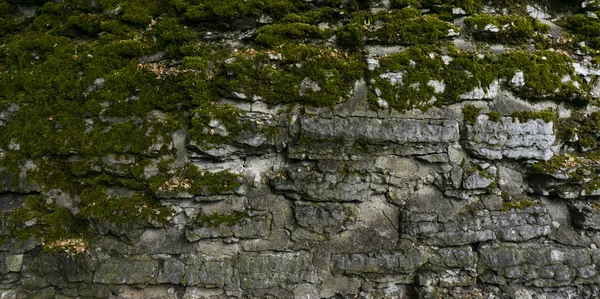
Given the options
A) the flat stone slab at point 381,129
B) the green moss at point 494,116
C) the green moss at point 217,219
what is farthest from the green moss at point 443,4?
the green moss at point 217,219

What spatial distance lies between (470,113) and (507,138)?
0.72 meters

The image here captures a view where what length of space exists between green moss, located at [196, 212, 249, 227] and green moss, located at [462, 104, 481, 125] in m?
3.98

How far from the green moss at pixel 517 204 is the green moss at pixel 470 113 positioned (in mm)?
1459

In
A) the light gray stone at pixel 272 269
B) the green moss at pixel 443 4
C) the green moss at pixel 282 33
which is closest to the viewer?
the light gray stone at pixel 272 269

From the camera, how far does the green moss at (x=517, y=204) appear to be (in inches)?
211

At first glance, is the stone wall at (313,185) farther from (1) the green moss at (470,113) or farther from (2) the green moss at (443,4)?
(2) the green moss at (443,4)

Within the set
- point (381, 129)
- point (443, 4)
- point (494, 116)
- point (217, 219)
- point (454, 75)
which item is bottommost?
point (217, 219)

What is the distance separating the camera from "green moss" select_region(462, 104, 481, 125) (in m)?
5.38

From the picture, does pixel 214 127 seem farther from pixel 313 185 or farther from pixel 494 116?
pixel 494 116

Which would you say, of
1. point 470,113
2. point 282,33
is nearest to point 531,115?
point 470,113

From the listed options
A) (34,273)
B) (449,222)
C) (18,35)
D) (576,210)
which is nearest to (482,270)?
(449,222)

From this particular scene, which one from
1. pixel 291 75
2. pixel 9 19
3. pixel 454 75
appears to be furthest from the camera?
pixel 9 19

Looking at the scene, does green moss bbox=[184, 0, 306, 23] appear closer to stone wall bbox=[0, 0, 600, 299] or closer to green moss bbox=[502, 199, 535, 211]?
stone wall bbox=[0, 0, 600, 299]

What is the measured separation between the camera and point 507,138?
5.36 metres
